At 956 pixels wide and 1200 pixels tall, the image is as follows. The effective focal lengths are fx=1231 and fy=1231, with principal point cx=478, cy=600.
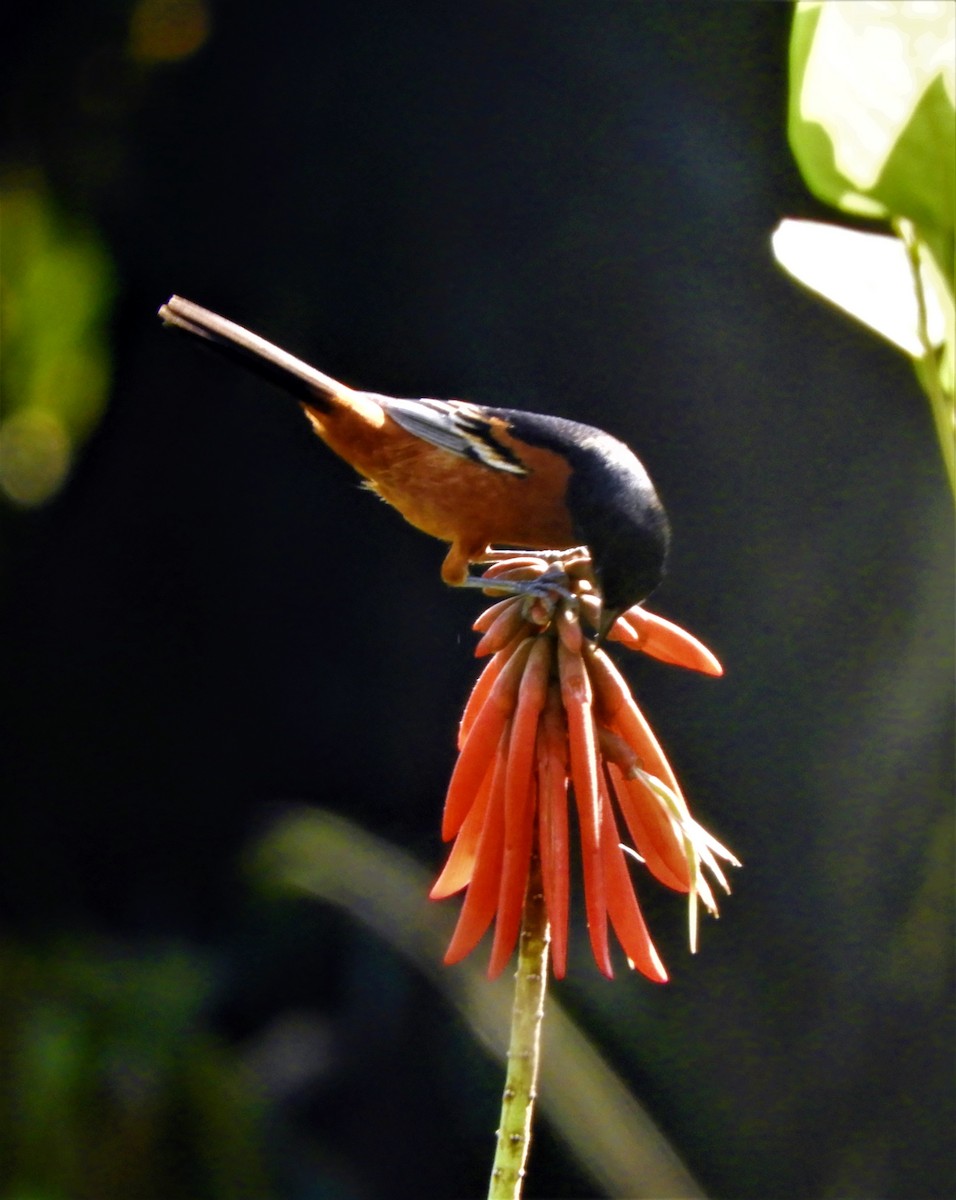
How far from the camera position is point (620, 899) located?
685 millimetres

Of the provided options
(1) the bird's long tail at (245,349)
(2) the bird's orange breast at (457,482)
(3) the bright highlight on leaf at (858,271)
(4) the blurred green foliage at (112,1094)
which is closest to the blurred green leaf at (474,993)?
(4) the blurred green foliage at (112,1094)

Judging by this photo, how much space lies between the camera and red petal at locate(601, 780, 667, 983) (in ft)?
2.21

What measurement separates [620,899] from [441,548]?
5.87 feet

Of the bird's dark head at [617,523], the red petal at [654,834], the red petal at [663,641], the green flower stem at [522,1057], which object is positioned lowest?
the green flower stem at [522,1057]

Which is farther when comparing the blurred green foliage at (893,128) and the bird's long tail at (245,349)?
the bird's long tail at (245,349)

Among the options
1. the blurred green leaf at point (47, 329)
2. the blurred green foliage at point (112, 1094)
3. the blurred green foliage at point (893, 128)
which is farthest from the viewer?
the blurred green foliage at point (112, 1094)

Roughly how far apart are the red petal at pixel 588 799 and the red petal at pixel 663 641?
0.37ft

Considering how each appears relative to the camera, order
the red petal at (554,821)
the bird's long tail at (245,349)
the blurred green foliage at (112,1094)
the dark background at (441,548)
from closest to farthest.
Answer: the red petal at (554,821) < the bird's long tail at (245,349) < the blurred green foliage at (112,1094) < the dark background at (441,548)

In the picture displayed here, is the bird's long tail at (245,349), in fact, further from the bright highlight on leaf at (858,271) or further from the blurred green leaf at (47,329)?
the blurred green leaf at (47,329)

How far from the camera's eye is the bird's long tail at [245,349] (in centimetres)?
96

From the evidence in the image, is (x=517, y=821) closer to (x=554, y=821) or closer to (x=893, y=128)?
(x=554, y=821)

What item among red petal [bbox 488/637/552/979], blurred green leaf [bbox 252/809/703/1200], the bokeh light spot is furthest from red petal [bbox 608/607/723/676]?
the bokeh light spot

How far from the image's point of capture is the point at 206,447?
2.54 meters

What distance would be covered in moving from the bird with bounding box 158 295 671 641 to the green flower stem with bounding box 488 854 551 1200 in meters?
0.45
